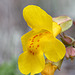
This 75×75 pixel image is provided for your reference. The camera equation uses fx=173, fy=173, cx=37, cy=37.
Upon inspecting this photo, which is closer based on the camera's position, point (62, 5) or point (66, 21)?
point (66, 21)

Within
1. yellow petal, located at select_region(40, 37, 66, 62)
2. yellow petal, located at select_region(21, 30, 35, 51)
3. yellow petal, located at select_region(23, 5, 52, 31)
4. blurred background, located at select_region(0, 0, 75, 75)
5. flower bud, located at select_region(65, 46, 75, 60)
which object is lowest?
blurred background, located at select_region(0, 0, 75, 75)

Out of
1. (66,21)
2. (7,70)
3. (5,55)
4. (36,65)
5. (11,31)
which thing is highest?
(66,21)

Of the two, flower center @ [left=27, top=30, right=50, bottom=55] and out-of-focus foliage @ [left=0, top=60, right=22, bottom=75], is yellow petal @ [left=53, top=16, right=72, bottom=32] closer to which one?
flower center @ [left=27, top=30, right=50, bottom=55]

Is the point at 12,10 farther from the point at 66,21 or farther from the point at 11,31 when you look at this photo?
the point at 66,21

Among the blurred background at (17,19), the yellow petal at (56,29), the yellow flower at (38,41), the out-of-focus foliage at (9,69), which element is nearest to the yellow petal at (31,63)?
the yellow flower at (38,41)

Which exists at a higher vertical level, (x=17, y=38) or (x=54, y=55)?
(x=54, y=55)

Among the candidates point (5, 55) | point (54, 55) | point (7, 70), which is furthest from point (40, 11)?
point (5, 55)

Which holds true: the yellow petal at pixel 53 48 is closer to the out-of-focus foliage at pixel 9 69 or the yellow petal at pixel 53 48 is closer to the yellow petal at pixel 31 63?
the yellow petal at pixel 31 63

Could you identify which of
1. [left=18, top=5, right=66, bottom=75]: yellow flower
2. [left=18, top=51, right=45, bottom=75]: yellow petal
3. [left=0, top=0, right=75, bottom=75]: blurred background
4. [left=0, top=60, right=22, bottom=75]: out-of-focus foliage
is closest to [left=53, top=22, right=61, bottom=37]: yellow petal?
[left=18, top=5, right=66, bottom=75]: yellow flower
